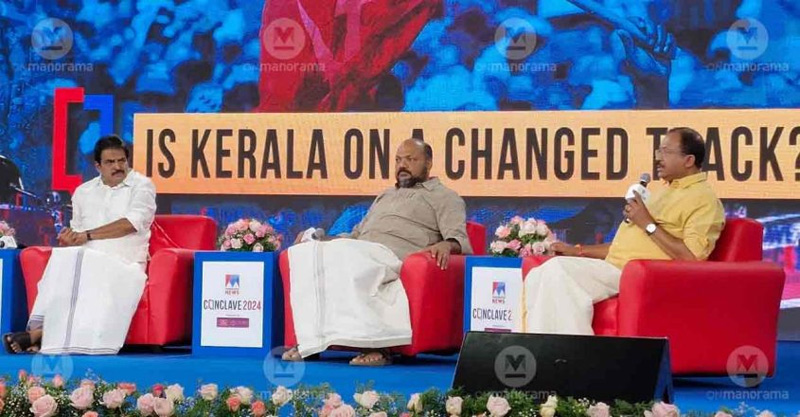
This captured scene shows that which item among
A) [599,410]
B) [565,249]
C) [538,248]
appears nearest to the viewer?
[599,410]

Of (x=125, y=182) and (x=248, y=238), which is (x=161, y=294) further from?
(x=125, y=182)

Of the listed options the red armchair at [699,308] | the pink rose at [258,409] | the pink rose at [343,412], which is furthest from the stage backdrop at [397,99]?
the pink rose at [343,412]

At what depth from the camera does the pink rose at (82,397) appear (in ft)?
12.8

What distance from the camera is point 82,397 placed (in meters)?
3.89

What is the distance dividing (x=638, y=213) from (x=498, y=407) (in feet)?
8.17

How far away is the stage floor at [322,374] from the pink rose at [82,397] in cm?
143

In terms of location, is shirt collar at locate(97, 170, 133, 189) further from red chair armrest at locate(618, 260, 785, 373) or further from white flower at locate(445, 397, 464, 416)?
white flower at locate(445, 397, 464, 416)

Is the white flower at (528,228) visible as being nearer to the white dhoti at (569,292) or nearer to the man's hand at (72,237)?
the white dhoti at (569,292)

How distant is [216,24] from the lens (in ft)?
28.8

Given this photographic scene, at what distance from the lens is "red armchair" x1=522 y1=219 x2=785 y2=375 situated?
550 cm

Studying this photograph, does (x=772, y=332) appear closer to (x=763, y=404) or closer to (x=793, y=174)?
(x=763, y=404)

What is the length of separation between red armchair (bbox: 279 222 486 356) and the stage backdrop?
155cm

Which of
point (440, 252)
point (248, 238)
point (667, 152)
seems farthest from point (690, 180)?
point (248, 238)

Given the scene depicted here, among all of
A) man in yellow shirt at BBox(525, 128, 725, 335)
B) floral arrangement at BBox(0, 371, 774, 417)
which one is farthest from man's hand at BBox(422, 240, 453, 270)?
floral arrangement at BBox(0, 371, 774, 417)
